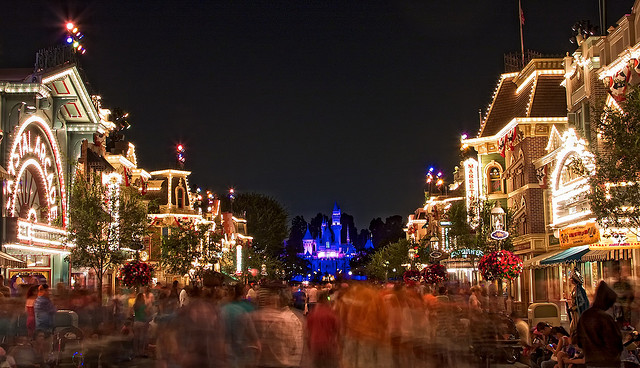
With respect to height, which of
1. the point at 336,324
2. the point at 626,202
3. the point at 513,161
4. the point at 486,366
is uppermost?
the point at 513,161

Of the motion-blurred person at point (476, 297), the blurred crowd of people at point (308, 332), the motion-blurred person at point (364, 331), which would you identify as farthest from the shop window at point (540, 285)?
the motion-blurred person at point (364, 331)

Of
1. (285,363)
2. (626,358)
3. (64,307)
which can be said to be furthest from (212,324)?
(64,307)

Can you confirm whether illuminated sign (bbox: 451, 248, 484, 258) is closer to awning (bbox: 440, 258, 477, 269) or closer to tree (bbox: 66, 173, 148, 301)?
awning (bbox: 440, 258, 477, 269)

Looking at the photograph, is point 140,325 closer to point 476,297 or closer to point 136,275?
point 476,297

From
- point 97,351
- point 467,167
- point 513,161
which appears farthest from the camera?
point 467,167

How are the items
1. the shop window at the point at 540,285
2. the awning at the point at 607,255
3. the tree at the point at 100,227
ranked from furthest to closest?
the shop window at the point at 540,285
the tree at the point at 100,227
the awning at the point at 607,255

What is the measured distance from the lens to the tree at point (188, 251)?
5931cm

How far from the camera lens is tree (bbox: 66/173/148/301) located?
1371 inches

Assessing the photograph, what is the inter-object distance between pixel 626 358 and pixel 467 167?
39.1 meters

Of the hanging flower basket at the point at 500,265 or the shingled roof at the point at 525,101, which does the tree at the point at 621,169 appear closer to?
the hanging flower basket at the point at 500,265

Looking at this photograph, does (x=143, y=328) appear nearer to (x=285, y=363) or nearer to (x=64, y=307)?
(x=64, y=307)

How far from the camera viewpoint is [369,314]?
1305 cm

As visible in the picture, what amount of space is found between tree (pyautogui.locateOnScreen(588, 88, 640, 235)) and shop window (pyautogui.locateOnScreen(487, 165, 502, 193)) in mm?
28732

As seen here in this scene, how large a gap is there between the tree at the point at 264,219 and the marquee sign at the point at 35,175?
7324 cm
